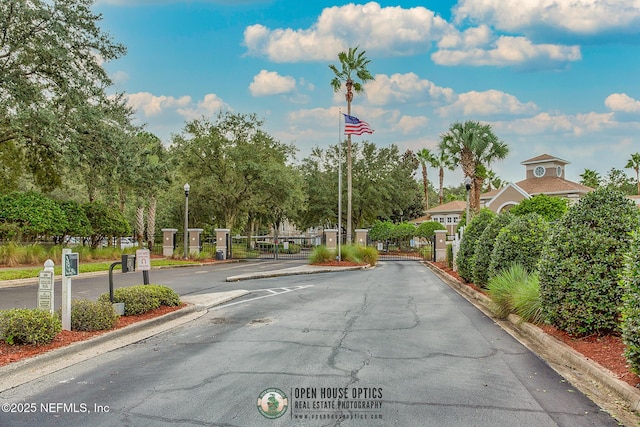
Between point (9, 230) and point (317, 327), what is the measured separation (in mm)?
18613

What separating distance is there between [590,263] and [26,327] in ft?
26.9

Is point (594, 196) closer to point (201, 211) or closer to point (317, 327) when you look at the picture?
point (317, 327)

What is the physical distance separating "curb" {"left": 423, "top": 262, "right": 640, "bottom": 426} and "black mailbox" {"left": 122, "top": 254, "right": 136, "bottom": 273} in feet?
23.4

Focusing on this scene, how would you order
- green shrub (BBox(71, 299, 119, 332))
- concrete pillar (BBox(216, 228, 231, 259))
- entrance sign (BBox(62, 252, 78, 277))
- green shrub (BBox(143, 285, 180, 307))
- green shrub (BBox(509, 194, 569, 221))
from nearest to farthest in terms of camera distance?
entrance sign (BBox(62, 252, 78, 277)), green shrub (BBox(71, 299, 119, 332)), green shrub (BBox(143, 285, 180, 307)), green shrub (BBox(509, 194, 569, 221)), concrete pillar (BBox(216, 228, 231, 259))

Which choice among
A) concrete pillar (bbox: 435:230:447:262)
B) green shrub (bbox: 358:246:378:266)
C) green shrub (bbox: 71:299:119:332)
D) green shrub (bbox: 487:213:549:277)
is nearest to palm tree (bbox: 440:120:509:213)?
concrete pillar (bbox: 435:230:447:262)

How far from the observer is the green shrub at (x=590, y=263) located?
23.7ft

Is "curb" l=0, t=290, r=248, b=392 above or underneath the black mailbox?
underneath

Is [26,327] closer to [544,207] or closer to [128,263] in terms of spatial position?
[128,263]

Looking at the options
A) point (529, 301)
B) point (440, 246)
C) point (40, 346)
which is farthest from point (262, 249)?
point (40, 346)

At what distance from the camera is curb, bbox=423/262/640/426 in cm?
Answer: 522

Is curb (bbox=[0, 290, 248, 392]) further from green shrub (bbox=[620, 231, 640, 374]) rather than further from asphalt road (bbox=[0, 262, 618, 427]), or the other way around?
green shrub (bbox=[620, 231, 640, 374])

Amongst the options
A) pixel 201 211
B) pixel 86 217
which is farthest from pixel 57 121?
pixel 201 211

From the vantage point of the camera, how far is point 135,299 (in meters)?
9.80

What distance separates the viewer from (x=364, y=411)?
16.0 feet
